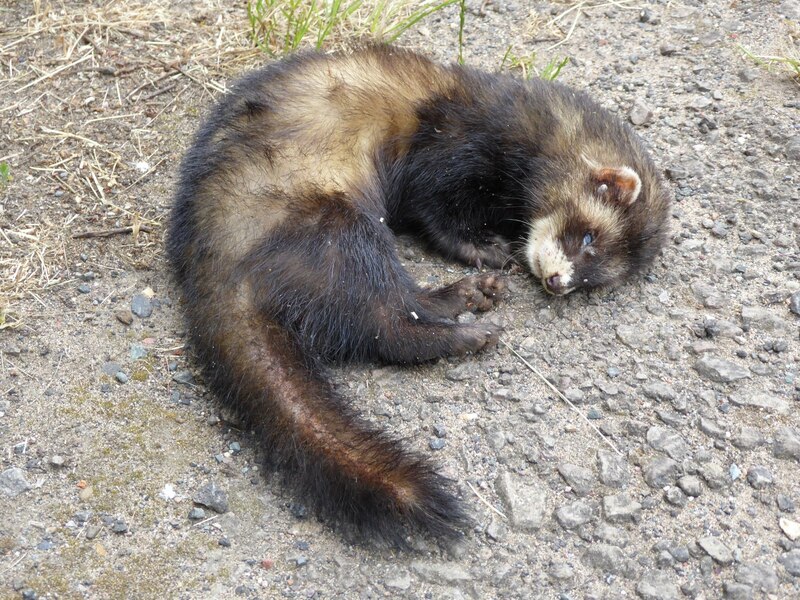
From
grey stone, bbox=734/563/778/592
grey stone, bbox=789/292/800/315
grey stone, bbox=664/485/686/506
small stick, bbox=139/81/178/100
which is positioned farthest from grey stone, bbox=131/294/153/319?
grey stone, bbox=789/292/800/315

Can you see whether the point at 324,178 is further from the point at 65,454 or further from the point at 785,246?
the point at 785,246

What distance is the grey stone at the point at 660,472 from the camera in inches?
152

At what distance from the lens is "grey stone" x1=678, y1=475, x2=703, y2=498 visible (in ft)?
12.5

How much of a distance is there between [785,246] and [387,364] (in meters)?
2.48

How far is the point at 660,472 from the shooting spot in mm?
3893

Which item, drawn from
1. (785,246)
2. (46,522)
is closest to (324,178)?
(46,522)

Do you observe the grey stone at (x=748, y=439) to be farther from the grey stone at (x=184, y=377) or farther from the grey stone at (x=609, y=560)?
the grey stone at (x=184, y=377)

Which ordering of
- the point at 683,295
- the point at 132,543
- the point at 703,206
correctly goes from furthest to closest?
the point at 703,206 → the point at 683,295 → the point at 132,543

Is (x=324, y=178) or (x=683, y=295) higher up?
(x=324, y=178)

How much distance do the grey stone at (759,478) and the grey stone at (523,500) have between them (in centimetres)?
92

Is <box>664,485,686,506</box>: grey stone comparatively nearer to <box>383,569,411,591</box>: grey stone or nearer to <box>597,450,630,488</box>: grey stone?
<box>597,450,630,488</box>: grey stone

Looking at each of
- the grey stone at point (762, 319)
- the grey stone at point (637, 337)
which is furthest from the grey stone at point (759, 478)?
the grey stone at point (762, 319)

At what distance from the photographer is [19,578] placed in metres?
3.36

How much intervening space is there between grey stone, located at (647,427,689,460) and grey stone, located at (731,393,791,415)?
0.40 m
